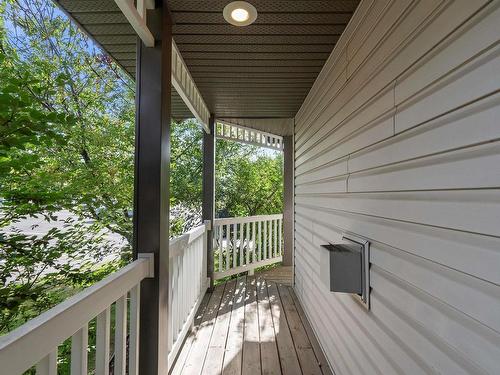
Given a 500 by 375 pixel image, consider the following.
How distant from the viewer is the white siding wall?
814 millimetres

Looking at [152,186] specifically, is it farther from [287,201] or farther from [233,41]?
[287,201]

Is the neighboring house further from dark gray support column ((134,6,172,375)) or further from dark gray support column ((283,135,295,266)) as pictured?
dark gray support column ((283,135,295,266))

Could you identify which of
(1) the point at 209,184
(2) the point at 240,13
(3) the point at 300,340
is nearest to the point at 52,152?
(2) the point at 240,13

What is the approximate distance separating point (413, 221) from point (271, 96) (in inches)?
102

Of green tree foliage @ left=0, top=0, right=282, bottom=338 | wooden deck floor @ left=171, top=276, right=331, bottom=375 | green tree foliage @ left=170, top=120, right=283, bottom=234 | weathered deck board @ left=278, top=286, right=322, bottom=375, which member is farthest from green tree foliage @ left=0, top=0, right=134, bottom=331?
green tree foliage @ left=170, top=120, right=283, bottom=234

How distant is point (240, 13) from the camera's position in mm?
1833

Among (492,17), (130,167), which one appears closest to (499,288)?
(492,17)

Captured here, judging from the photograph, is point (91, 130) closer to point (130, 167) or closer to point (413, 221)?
point (130, 167)

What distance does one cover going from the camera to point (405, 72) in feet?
4.08

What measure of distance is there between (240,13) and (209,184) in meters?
2.63

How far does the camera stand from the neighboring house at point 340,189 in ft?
2.79

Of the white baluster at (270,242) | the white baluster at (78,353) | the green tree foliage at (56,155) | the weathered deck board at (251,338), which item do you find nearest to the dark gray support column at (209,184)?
the weathered deck board at (251,338)

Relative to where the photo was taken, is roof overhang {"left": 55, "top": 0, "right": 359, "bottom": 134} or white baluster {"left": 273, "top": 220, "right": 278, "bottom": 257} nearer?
roof overhang {"left": 55, "top": 0, "right": 359, "bottom": 134}

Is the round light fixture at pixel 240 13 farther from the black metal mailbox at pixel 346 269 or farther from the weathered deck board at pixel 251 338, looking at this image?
the weathered deck board at pixel 251 338
